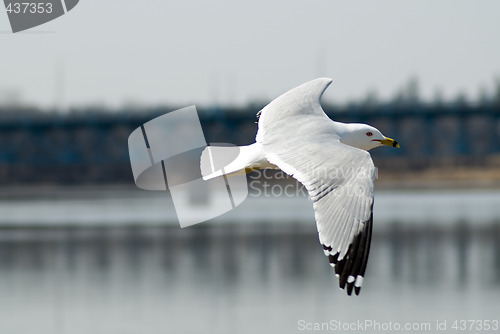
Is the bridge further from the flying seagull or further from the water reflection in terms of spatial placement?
the flying seagull

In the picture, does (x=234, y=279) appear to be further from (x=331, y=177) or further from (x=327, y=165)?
(x=331, y=177)

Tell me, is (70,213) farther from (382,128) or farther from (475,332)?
(475,332)

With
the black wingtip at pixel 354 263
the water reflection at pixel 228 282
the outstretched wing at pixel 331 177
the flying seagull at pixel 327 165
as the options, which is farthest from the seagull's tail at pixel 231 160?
the water reflection at pixel 228 282

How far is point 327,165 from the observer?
938cm

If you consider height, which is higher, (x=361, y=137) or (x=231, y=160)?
(x=361, y=137)

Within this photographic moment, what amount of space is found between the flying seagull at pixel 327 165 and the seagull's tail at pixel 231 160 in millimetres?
14

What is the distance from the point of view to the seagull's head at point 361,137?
35.6 feet

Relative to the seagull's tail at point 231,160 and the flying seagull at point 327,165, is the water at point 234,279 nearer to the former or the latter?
the seagull's tail at point 231,160

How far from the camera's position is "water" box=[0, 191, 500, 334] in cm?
2606

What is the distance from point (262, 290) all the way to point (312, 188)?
2173cm

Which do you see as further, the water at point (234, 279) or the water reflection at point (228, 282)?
the water reflection at point (228, 282)

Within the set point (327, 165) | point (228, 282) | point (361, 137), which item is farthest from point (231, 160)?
point (228, 282)

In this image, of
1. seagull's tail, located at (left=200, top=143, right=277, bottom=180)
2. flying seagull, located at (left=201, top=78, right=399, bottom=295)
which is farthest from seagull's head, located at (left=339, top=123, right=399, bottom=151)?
seagull's tail, located at (left=200, top=143, right=277, bottom=180)

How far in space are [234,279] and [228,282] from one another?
69 centimetres
